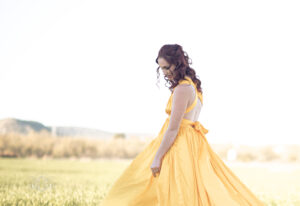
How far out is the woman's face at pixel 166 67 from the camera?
2.79m

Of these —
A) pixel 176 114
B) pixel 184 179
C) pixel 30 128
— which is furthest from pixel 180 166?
pixel 30 128

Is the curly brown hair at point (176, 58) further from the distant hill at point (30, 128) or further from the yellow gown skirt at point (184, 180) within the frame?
the distant hill at point (30, 128)

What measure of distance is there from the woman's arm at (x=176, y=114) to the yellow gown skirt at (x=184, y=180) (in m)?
0.06

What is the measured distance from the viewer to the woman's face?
2795 mm

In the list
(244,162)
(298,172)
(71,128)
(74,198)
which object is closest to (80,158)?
(71,128)

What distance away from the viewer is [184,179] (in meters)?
2.58

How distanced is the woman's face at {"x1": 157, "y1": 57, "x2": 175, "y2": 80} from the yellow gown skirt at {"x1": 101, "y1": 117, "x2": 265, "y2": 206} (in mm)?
416

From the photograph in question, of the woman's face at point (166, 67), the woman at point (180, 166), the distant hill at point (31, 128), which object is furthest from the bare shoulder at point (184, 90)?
the distant hill at point (31, 128)

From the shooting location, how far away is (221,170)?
2.78 metres

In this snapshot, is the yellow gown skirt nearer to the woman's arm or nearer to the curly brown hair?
the woman's arm

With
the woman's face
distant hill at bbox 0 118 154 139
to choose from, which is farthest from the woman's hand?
distant hill at bbox 0 118 154 139

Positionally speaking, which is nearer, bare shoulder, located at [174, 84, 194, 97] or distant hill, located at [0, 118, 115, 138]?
bare shoulder, located at [174, 84, 194, 97]

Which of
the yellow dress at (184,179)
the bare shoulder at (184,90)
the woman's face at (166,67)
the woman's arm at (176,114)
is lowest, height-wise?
the yellow dress at (184,179)

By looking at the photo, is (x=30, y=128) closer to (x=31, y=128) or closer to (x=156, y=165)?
(x=31, y=128)
